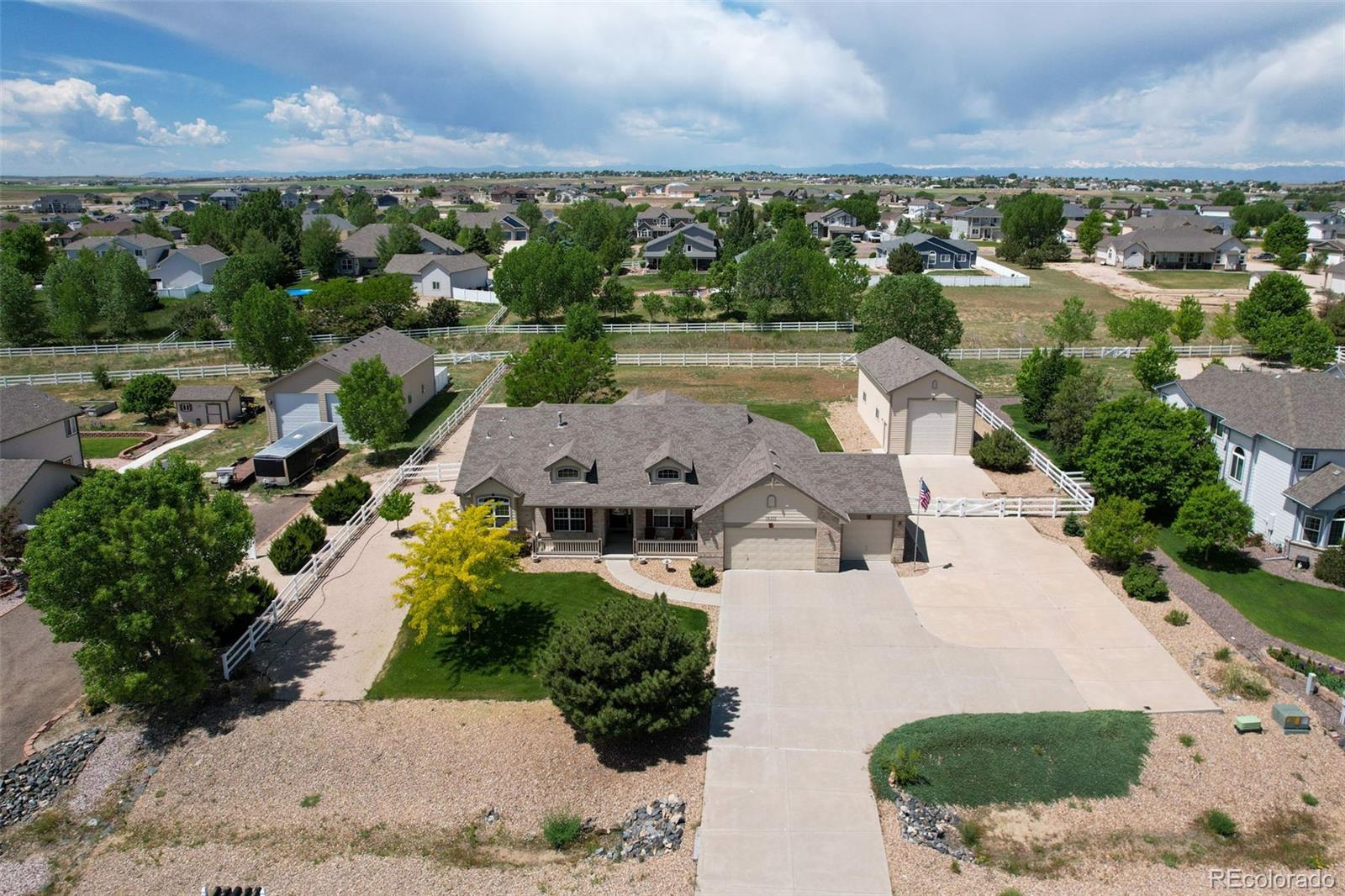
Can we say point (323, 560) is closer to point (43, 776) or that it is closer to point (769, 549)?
point (43, 776)

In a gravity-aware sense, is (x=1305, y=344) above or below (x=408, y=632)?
above

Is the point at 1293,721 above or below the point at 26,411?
below

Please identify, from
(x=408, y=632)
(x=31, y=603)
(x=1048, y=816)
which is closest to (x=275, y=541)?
(x=408, y=632)

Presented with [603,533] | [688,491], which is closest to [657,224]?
[603,533]

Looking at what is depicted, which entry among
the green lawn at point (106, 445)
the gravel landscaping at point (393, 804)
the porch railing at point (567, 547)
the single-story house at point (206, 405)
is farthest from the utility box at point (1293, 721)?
the single-story house at point (206, 405)

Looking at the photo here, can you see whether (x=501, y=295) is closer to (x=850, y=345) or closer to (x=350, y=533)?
(x=850, y=345)

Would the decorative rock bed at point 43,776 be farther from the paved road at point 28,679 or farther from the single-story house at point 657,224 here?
the single-story house at point 657,224
